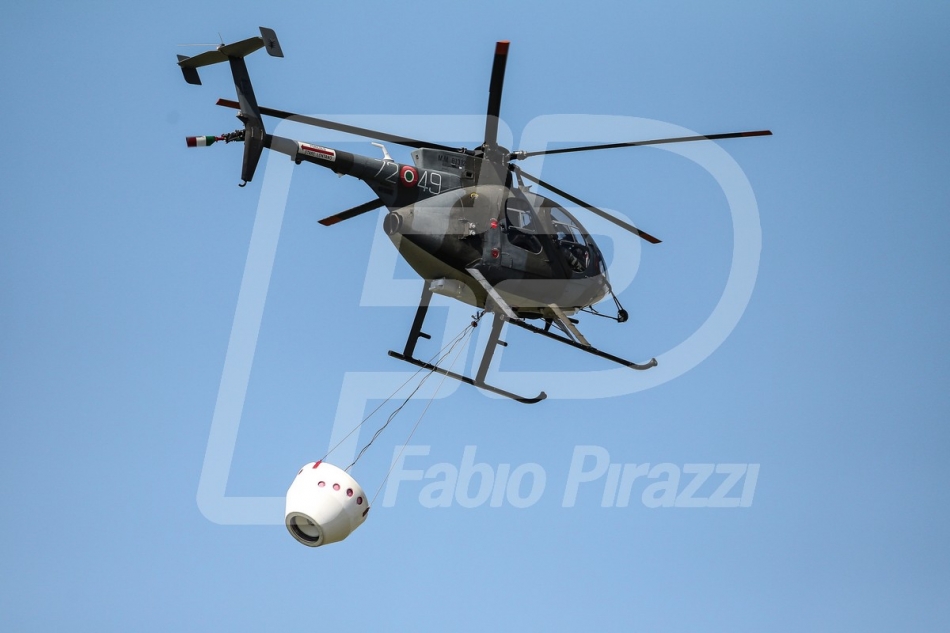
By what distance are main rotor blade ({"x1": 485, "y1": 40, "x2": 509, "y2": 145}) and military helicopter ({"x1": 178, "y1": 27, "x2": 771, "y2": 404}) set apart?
0.04 ft

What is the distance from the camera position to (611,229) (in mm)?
16688

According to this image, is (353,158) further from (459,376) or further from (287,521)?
(287,521)

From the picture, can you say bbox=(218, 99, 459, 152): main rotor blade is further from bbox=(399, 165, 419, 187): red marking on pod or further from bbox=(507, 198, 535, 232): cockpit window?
bbox=(507, 198, 535, 232): cockpit window

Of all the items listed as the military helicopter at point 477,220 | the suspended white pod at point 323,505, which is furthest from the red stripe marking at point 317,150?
the suspended white pod at point 323,505

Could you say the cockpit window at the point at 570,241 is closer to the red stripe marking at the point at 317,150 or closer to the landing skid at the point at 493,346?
the landing skid at the point at 493,346

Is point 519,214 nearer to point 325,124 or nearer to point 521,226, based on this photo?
point 521,226

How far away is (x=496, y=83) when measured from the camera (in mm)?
13438

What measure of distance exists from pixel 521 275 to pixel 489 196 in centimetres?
105

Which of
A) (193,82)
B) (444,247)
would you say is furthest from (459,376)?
(193,82)

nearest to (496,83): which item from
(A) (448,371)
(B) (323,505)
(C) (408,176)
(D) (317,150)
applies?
(C) (408,176)

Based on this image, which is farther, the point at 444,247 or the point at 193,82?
the point at 444,247

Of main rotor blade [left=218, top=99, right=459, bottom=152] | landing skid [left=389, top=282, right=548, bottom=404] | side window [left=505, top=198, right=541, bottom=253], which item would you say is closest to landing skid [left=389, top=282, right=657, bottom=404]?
landing skid [left=389, top=282, right=548, bottom=404]

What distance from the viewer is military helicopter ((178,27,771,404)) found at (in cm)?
1356

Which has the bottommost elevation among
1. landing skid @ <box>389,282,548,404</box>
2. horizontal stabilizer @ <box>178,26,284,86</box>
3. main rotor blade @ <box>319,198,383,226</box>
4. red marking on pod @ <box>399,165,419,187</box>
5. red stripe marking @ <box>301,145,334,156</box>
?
landing skid @ <box>389,282,548,404</box>
